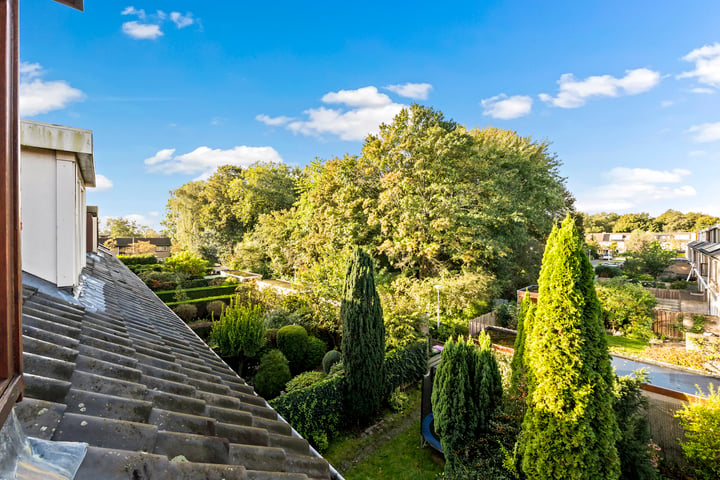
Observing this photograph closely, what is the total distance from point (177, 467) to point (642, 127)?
2218 cm

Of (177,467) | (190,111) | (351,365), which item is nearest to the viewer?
(177,467)

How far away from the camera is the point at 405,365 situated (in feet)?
32.6

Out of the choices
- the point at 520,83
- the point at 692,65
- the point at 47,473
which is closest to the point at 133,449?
the point at 47,473

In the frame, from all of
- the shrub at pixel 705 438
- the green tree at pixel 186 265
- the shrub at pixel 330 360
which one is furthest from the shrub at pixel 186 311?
the shrub at pixel 705 438

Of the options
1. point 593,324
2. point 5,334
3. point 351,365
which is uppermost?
point 5,334

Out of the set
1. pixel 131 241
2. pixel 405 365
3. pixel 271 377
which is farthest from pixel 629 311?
pixel 131 241

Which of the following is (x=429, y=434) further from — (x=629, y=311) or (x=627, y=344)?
(x=629, y=311)

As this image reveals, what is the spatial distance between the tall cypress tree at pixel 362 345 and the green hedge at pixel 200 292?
12.7 metres

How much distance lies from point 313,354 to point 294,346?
872 millimetres

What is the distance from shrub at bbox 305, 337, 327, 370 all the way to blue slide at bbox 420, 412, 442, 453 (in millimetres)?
5192

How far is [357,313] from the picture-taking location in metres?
8.23

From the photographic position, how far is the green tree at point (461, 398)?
5.97 m

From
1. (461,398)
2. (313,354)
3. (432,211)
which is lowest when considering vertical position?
(313,354)

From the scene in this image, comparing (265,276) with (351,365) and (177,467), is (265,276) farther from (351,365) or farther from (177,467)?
(177,467)
